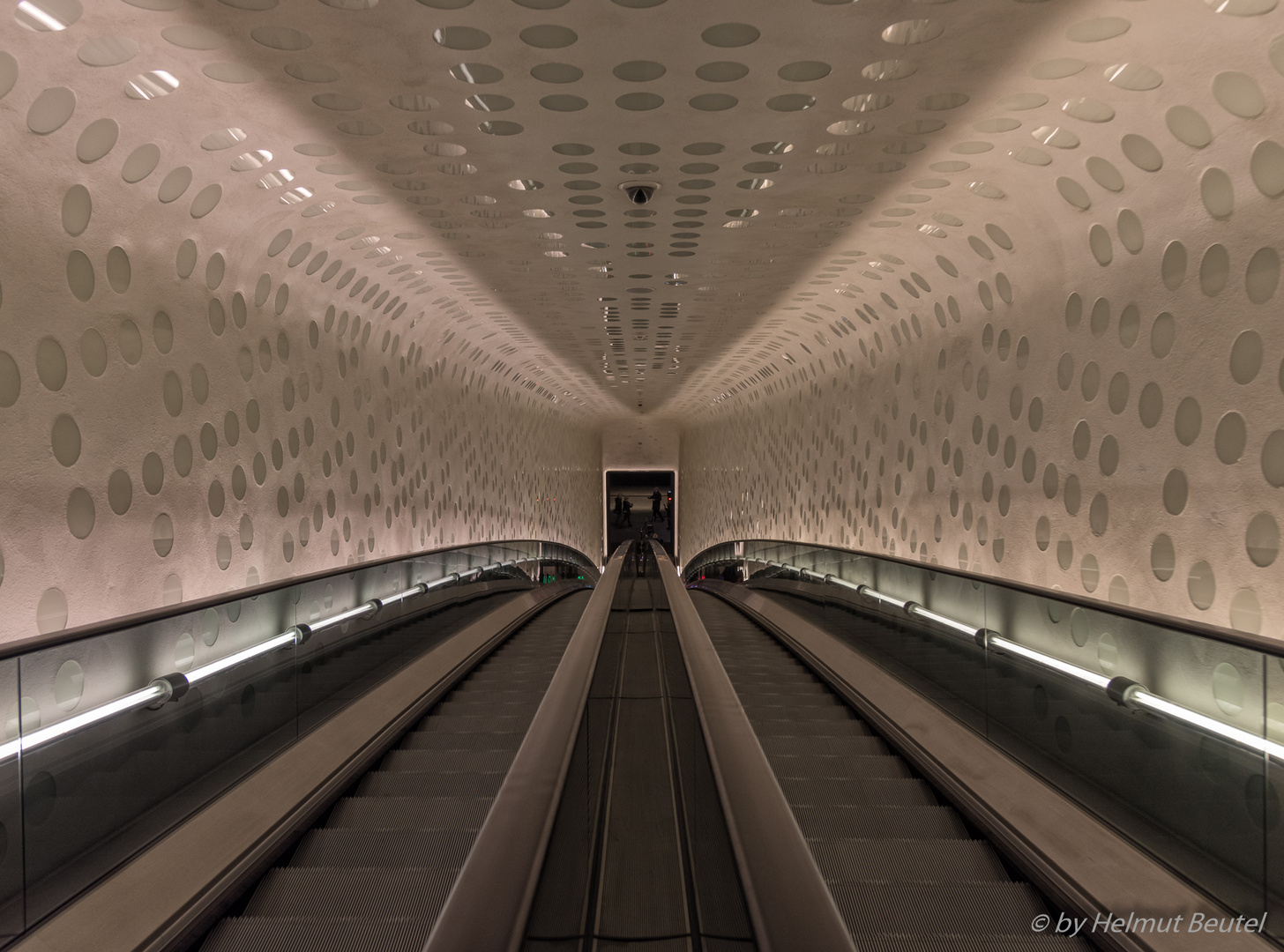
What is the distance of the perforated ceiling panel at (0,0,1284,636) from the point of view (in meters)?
4.14

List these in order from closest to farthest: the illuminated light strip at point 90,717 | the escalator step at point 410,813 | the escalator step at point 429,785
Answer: the illuminated light strip at point 90,717 < the escalator step at point 410,813 < the escalator step at point 429,785

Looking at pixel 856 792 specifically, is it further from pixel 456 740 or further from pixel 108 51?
pixel 108 51

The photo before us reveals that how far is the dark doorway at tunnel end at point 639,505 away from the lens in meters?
36.0

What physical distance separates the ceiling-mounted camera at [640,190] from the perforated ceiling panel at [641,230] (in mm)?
92

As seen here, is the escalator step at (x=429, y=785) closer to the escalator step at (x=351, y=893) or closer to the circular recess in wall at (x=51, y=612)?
the escalator step at (x=351, y=893)

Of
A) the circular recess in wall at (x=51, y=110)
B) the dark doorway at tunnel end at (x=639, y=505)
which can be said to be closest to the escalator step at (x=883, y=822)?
the circular recess in wall at (x=51, y=110)

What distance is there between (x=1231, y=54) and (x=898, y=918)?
13.6 ft

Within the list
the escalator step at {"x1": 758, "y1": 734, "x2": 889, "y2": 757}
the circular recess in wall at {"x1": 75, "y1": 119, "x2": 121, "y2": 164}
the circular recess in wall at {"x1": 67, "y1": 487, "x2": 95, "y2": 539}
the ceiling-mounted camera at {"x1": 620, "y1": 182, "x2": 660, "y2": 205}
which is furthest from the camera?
the ceiling-mounted camera at {"x1": 620, "y1": 182, "x2": 660, "y2": 205}

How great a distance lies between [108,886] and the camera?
2859mm

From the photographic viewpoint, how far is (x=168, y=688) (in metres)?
3.56

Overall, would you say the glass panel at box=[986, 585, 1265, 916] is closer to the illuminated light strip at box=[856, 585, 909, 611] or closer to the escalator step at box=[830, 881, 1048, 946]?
the escalator step at box=[830, 881, 1048, 946]

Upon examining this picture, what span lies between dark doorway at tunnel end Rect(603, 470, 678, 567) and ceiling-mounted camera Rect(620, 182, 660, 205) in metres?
28.8

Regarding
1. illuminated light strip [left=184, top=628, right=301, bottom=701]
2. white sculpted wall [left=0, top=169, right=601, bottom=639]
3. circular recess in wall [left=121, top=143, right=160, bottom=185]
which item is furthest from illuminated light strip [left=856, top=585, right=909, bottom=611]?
circular recess in wall [left=121, top=143, right=160, bottom=185]

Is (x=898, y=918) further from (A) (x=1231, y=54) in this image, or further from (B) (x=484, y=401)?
(B) (x=484, y=401)
